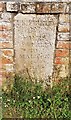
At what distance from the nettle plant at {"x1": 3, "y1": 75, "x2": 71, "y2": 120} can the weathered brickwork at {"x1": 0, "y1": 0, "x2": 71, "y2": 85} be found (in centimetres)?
19

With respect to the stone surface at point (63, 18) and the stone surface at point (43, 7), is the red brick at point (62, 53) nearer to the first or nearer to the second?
the stone surface at point (63, 18)

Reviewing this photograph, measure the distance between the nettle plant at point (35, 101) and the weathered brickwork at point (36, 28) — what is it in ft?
0.63

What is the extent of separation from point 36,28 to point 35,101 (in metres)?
0.93

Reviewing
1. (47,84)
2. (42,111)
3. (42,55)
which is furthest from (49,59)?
(42,111)

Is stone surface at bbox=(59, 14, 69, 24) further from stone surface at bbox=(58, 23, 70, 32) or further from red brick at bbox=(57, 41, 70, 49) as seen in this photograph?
red brick at bbox=(57, 41, 70, 49)

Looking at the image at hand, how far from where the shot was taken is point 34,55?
4059 millimetres

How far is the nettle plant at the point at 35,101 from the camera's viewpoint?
4.14 meters

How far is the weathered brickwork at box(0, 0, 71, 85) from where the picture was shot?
3744mm

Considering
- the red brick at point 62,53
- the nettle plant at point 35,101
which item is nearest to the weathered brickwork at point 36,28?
the red brick at point 62,53

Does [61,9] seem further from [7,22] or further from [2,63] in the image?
[2,63]

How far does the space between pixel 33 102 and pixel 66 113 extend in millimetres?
429

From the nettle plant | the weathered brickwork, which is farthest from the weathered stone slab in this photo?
the nettle plant

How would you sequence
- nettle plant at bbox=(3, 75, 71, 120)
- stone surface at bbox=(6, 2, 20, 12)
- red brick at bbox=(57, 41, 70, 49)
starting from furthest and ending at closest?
nettle plant at bbox=(3, 75, 71, 120)
red brick at bbox=(57, 41, 70, 49)
stone surface at bbox=(6, 2, 20, 12)

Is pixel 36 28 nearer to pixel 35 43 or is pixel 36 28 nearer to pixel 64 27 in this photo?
pixel 35 43
